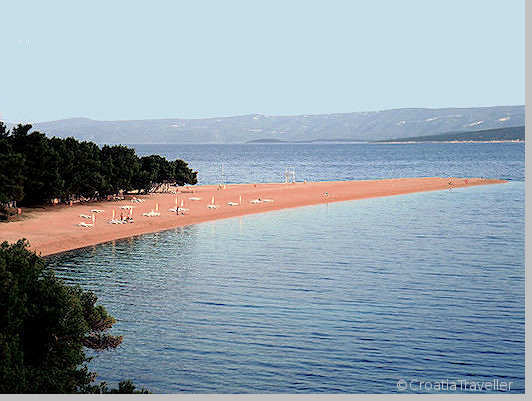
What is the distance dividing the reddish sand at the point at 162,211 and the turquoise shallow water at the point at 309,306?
110 inches

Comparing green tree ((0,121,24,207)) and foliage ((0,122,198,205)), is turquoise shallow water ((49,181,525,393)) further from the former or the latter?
foliage ((0,122,198,205))

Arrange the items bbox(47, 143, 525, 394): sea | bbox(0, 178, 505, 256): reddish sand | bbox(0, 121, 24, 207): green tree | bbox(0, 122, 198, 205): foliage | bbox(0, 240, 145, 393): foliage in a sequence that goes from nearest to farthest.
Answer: bbox(0, 240, 145, 393): foliage, bbox(47, 143, 525, 394): sea, bbox(0, 178, 505, 256): reddish sand, bbox(0, 121, 24, 207): green tree, bbox(0, 122, 198, 205): foliage

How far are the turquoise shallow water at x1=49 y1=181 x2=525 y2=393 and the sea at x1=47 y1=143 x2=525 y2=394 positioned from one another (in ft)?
0.27

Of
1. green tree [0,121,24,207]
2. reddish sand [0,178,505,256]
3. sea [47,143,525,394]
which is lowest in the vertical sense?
sea [47,143,525,394]

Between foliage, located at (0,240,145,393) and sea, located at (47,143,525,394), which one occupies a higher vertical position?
foliage, located at (0,240,145,393)

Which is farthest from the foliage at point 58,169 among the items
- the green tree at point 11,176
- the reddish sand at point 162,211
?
the reddish sand at point 162,211

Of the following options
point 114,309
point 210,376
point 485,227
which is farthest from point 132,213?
point 210,376

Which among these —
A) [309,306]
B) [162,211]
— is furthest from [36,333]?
[162,211]

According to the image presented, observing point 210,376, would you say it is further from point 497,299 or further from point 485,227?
point 485,227

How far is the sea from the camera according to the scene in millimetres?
24453

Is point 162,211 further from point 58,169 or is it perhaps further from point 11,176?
point 11,176

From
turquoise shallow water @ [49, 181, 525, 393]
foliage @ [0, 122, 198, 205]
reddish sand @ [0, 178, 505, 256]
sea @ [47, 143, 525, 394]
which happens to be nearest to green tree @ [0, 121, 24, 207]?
foliage @ [0, 122, 198, 205]

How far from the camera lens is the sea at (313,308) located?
80.2 ft

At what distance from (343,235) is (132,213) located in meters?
23.1
